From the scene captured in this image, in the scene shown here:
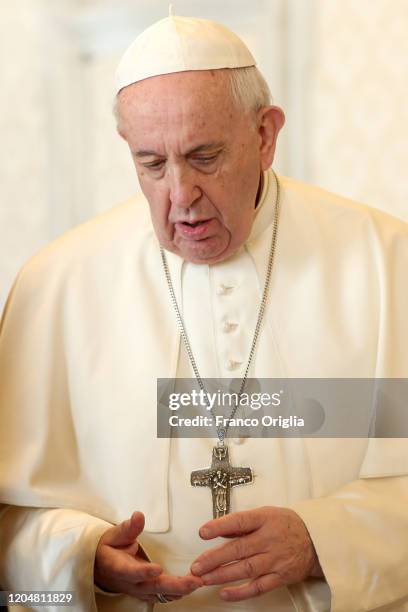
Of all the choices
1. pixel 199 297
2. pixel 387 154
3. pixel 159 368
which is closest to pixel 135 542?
pixel 159 368

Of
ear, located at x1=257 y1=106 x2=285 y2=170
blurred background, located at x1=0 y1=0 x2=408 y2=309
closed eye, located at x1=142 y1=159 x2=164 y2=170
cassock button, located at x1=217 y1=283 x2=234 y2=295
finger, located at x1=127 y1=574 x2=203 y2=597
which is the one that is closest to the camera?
finger, located at x1=127 y1=574 x2=203 y2=597

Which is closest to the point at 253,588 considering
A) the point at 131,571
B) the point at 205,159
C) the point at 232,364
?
the point at 131,571

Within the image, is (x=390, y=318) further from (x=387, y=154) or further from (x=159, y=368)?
(x=387, y=154)

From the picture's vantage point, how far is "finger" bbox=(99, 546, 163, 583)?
2.79m

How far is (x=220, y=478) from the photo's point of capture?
3057 millimetres

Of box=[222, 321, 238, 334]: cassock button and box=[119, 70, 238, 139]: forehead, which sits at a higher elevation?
box=[119, 70, 238, 139]: forehead

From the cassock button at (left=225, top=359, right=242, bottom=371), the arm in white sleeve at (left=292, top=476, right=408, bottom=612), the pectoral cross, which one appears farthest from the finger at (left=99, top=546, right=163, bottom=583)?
the cassock button at (left=225, top=359, right=242, bottom=371)

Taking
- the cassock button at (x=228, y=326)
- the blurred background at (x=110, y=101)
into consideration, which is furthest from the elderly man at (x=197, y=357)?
the blurred background at (x=110, y=101)

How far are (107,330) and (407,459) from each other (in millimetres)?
959

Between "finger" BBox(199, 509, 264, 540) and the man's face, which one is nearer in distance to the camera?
"finger" BBox(199, 509, 264, 540)

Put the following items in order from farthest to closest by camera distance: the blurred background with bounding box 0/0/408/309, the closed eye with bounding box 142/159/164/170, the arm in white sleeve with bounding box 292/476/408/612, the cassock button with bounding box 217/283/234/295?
the blurred background with bounding box 0/0/408/309 → the cassock button with bounding box 217/283/234/295 → the closed eye with bounding box 142/159/164/170 → the arm in white sleeve with bounding box 292/476/408/612

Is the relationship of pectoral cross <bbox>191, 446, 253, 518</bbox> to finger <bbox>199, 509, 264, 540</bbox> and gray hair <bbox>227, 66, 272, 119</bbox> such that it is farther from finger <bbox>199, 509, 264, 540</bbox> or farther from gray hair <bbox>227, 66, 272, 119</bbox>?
gray hair <bbox>227, 66, 272, 119</bbox>

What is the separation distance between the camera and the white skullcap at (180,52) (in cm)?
304

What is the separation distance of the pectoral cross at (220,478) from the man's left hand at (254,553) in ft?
0.57
